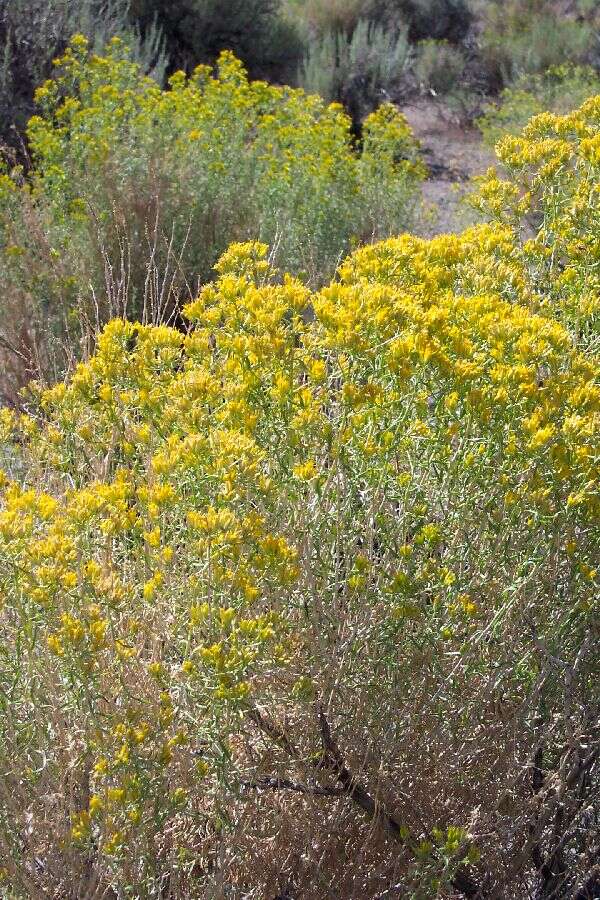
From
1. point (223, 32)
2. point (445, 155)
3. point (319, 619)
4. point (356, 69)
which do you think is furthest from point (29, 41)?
point (319, 619)

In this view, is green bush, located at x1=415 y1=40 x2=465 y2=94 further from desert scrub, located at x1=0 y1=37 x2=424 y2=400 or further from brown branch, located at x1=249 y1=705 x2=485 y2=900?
brown branch, located at x1=249 y1=705 x2=485 y2=900

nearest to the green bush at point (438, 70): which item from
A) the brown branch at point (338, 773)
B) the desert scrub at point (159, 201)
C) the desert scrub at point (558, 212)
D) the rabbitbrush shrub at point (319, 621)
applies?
the desert scrub at point (159, 201)

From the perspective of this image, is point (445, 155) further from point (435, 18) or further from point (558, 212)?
point (558, 212)

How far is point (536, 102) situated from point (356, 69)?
9.76 ft

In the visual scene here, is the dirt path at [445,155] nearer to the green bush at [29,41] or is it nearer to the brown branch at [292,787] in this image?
the green bush at [29,41]

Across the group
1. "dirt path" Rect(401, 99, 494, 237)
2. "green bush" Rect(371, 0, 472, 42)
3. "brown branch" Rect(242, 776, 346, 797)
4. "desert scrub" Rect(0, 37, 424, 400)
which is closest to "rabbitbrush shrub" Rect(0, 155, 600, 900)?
"brown branch" Rect(242, 776, 346, 797)

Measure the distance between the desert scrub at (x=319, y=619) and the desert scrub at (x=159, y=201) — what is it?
306cm

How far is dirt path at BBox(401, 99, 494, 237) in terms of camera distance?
31.2ft

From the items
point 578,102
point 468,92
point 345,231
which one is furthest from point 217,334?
point 468,92

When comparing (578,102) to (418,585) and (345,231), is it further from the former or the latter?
(418,585)

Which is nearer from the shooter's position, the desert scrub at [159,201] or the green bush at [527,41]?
the desert scrub at [159,201]

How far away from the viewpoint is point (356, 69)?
12.8m

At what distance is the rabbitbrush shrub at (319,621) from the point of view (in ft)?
6.00

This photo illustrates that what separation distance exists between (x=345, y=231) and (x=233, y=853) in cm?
457
